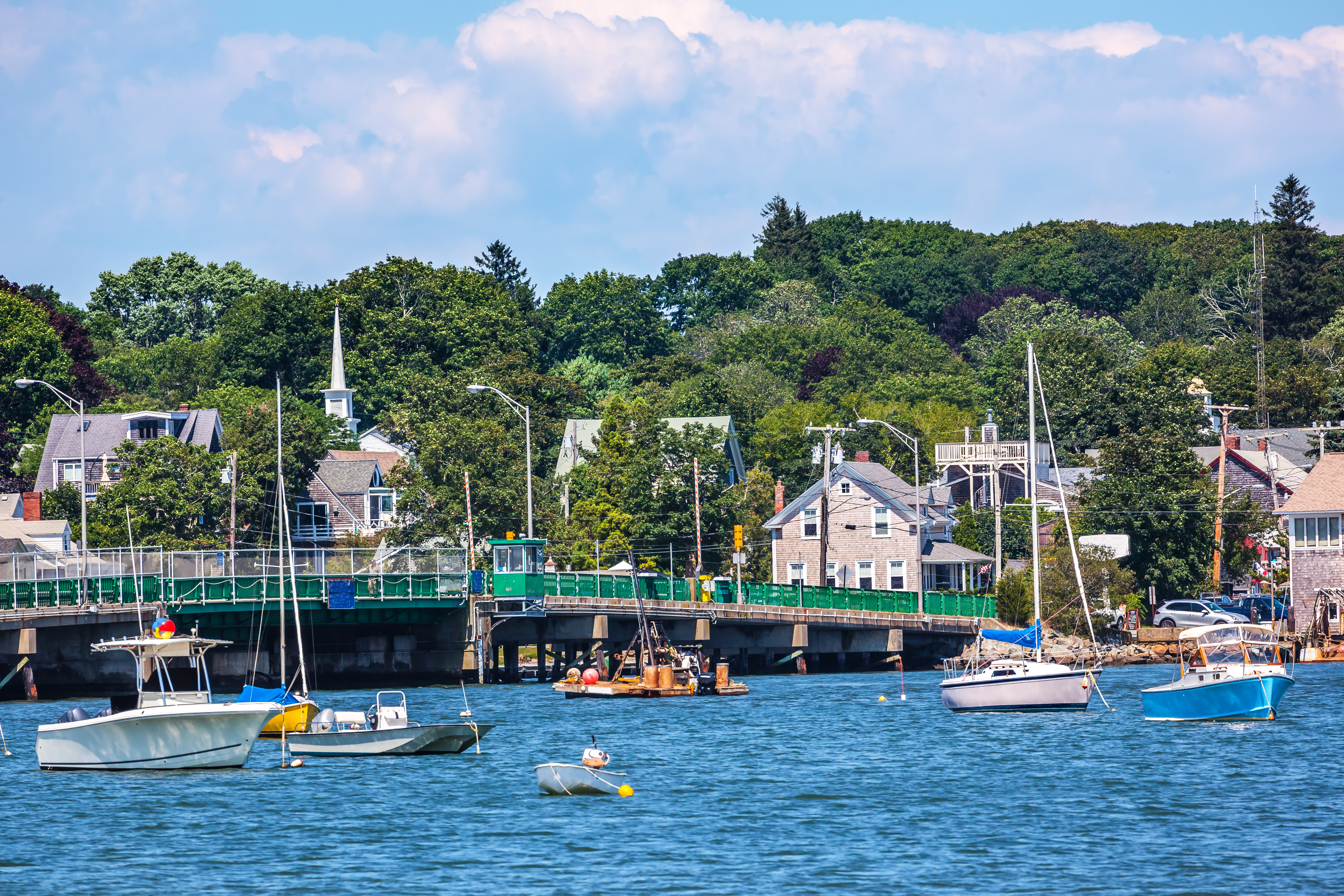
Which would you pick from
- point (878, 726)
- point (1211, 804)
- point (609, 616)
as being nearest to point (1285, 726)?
point (878, 726)

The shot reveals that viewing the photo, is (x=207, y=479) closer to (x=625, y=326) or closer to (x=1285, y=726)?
(x=1285, y=726)

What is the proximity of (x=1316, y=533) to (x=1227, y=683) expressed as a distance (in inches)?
1565

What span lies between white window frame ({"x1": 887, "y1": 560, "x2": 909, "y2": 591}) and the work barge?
11896mm

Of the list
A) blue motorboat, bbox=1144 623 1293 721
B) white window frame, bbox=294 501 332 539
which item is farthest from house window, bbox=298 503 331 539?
blue motorboat, bbox=1144 623 1293 721

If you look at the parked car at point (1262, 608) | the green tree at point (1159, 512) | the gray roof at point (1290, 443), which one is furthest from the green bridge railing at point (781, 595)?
the gray roof at point (1290, 443)

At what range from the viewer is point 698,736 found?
59.1m

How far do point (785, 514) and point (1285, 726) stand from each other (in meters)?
50.2

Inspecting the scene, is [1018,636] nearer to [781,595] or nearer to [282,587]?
[781,595]

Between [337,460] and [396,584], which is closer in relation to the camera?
[396,584]

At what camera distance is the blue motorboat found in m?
57.7

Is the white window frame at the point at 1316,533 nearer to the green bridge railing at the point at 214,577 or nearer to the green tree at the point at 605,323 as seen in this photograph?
the green bridge railing at the point at 214,577

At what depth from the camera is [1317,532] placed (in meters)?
94.3

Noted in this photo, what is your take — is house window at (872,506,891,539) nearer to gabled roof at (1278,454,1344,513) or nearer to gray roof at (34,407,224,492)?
gabled roof at (1278,454,1344,513)

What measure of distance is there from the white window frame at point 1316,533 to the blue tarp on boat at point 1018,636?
29398 millimetres
